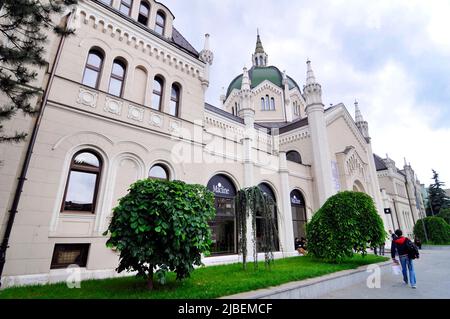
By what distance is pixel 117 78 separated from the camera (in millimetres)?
11312

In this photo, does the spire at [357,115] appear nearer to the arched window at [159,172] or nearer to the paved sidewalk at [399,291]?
the paved sidewalk at [399,291]

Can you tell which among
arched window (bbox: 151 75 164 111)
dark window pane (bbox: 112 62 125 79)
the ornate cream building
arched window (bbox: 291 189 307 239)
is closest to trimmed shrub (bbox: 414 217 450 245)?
the ornate cream building

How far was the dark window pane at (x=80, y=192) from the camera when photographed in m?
8.84

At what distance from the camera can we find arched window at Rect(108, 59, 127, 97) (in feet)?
36.3

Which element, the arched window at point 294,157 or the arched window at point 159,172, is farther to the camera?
the arched window at point 294,157

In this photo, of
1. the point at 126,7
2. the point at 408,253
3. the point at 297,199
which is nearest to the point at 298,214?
the point at 297,199

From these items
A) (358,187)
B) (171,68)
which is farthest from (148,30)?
(358,187)

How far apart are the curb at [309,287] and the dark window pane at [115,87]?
386 inches

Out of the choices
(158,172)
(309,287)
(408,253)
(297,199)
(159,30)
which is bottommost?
(309,287)

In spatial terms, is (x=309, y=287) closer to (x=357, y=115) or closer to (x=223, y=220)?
(x=223, y=220)

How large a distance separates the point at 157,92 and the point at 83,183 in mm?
5885

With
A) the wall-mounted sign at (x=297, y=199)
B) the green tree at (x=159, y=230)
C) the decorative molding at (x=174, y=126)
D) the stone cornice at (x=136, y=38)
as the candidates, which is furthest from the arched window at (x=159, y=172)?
the wall-mounted sign at (x=297, y=199)

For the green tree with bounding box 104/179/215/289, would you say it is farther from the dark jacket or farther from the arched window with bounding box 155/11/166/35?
the arched window with bounding box 155/11/166/35
